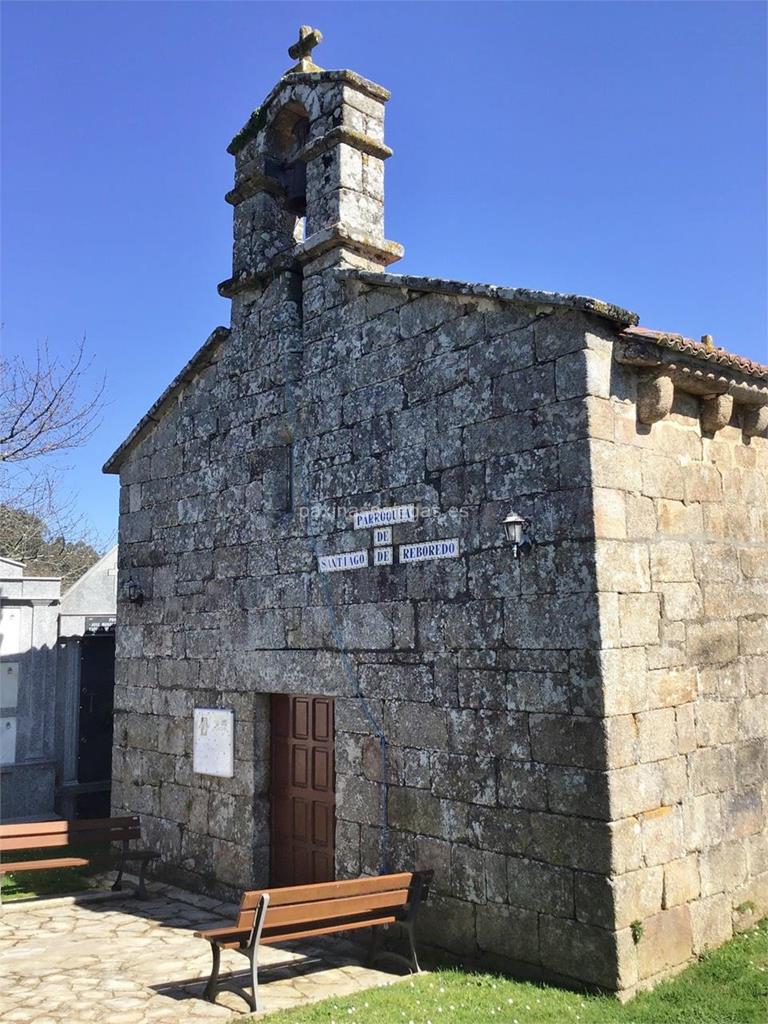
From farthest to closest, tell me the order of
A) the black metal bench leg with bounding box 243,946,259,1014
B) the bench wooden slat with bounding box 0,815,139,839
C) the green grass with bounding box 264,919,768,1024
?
the bench wooden slat with bounding box 0,815,139,839 → the black metal bench leg with bounding box 243,946,259,1014 → the green grass with bounding box 264,919,768,1024

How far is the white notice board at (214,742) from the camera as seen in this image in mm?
7531

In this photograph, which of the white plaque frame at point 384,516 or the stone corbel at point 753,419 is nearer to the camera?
the white plaque frame at point 384,516

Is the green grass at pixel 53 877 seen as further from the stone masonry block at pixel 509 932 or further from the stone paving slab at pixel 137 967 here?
the stone masonry block at pixel 509 932

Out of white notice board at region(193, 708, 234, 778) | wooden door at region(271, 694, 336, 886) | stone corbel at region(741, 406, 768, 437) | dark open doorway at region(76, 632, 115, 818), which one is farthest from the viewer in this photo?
dark open doorway at region(76, 632, 115, 818)

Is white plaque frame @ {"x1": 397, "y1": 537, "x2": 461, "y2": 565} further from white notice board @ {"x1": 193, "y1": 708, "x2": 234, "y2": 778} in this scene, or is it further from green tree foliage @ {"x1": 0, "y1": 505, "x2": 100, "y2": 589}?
green tree foliage @ {"x1": 0, "y1": 505, "x2": 100, "y2": 589}

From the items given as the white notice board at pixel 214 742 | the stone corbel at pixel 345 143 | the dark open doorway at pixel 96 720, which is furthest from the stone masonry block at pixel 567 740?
the dark open doorway at pixel 96 720

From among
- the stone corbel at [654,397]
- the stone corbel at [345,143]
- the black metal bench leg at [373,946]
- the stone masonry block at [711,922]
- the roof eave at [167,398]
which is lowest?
the black metal bench leg at [373,946]

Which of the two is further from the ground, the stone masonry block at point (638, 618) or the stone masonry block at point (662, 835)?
the stone masonry block at point (638, 618)

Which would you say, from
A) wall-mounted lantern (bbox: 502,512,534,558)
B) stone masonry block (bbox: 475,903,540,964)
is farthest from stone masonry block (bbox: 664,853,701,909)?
wall-mounted lantern (bbox: 502,512,534,558)

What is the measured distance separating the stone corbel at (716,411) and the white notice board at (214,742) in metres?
4.39

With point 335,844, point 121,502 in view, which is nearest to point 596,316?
point 335,844

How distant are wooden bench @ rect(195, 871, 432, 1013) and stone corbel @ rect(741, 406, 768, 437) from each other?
3725 mm

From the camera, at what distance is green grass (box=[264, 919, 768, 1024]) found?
4.56 m

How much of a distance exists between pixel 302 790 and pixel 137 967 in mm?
1753
